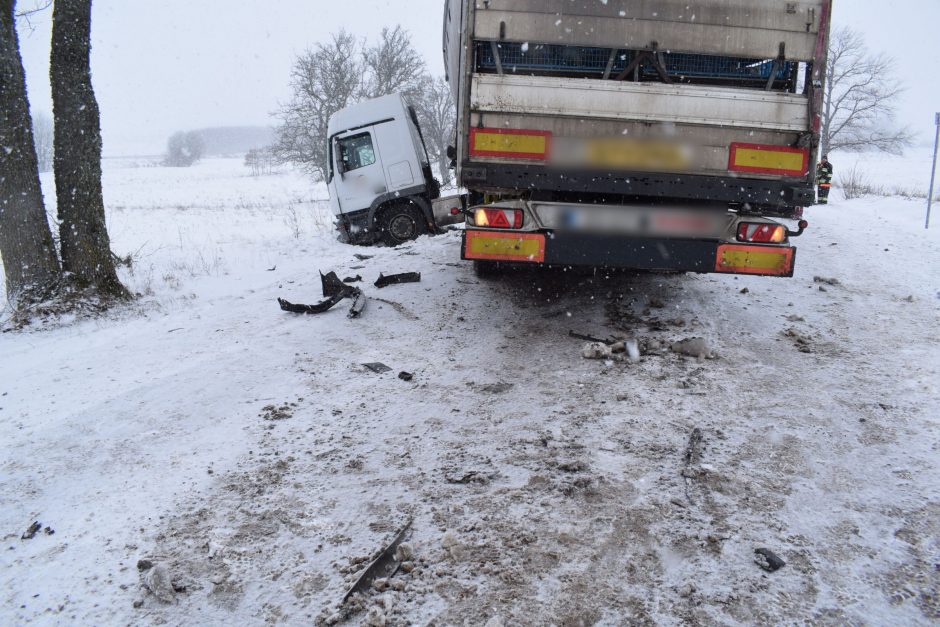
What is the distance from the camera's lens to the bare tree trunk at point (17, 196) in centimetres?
553

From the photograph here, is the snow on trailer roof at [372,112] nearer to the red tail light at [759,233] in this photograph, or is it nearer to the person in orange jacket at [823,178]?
the red tail light at [759,233]

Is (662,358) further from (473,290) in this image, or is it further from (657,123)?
(473,290)

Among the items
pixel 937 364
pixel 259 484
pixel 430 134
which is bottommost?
pixel 259 484

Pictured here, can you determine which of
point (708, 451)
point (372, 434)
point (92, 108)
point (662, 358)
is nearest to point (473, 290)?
point (662, 358)

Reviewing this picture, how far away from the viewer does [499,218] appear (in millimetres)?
4426

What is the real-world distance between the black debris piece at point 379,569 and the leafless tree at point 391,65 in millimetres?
34441

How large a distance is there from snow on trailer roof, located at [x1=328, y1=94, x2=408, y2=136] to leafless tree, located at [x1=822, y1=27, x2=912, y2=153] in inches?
1413

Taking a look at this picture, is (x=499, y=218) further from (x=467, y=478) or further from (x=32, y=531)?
(x=32, y=531)

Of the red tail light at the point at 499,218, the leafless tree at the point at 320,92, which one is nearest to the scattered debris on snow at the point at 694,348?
the red tail light at the point at 499,218

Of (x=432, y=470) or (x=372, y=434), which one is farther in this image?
(x=372, y=434)

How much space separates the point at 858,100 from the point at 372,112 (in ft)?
132

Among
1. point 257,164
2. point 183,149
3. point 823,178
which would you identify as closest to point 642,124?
point 823,178

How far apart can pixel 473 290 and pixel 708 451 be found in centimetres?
342

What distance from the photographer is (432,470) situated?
9.06 ft
